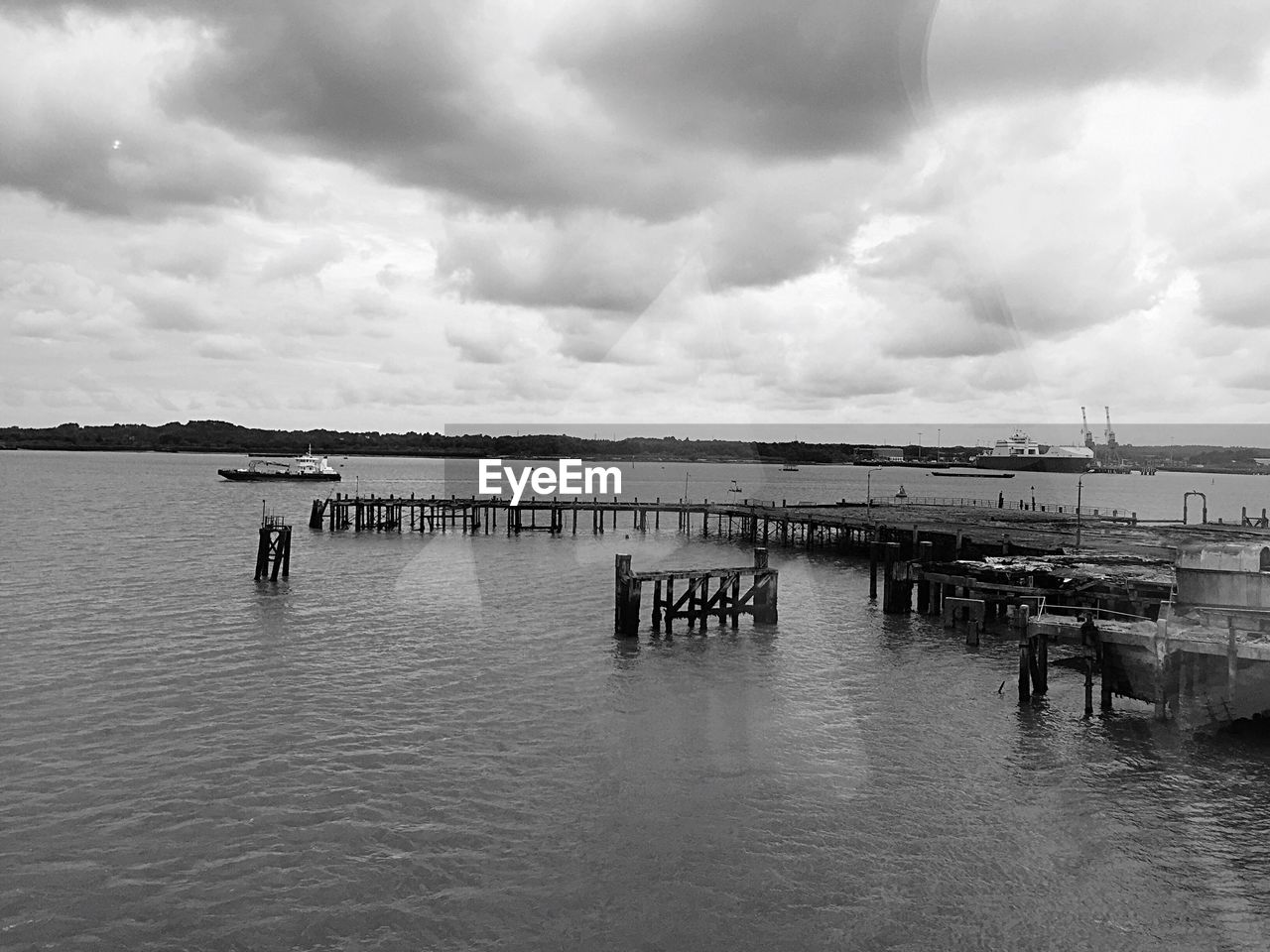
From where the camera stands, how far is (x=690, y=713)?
25172 millimetres

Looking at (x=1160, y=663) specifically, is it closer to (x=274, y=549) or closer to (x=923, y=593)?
(x=923, y=593)

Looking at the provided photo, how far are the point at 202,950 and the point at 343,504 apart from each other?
71468mm

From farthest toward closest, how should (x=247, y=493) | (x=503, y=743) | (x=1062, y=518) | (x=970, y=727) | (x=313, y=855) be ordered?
(x=247, y=493) < (x=1062, y=518) < (x=970, y=727) < (x=503, y=743) < (x=313, y=855)

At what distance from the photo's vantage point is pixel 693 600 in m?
37.3

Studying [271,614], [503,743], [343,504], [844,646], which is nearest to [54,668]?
[271,614]

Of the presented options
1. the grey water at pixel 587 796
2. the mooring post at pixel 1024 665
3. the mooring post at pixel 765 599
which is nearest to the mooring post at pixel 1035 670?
the mooring post at pixel 1024 665

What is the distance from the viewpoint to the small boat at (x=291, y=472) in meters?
160

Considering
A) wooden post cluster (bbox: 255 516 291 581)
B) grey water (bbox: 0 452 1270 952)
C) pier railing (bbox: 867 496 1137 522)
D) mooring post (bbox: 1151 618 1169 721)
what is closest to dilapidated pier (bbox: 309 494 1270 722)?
mooring post (bbox: 1151 618 1169 721)

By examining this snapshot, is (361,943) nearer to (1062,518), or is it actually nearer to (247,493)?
(1062,518)

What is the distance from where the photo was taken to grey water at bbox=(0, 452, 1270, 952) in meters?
14.4

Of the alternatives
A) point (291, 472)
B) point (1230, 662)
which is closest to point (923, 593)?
point (1230, 662)

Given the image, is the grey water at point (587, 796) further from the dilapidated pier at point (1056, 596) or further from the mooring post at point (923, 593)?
the mooring post at point (923, 593)

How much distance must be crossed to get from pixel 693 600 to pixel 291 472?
14868 cm

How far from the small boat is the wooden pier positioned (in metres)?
Answer: 134
